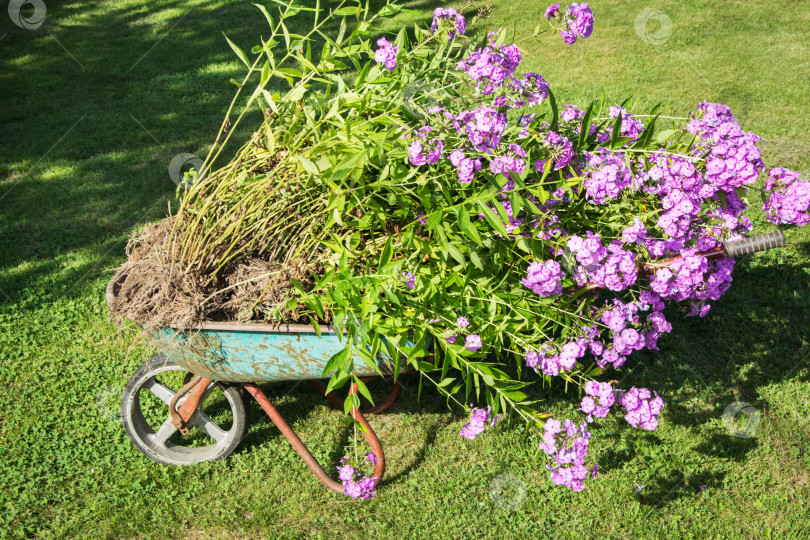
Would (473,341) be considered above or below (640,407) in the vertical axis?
above

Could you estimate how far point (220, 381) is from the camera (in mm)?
2311

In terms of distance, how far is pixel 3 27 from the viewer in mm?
7180

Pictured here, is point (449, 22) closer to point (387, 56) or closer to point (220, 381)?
point (387, 56)

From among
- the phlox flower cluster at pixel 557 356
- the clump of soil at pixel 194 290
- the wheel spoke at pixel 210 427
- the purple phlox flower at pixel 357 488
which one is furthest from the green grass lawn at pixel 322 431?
the phlox flower cluster at pixel 557 356

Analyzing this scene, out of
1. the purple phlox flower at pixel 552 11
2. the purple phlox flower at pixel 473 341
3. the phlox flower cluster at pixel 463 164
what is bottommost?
the purple phlox flower at pixel 473 341

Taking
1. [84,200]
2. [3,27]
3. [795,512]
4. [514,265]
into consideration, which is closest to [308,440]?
[514,265]

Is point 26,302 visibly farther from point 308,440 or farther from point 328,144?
point 328,144
